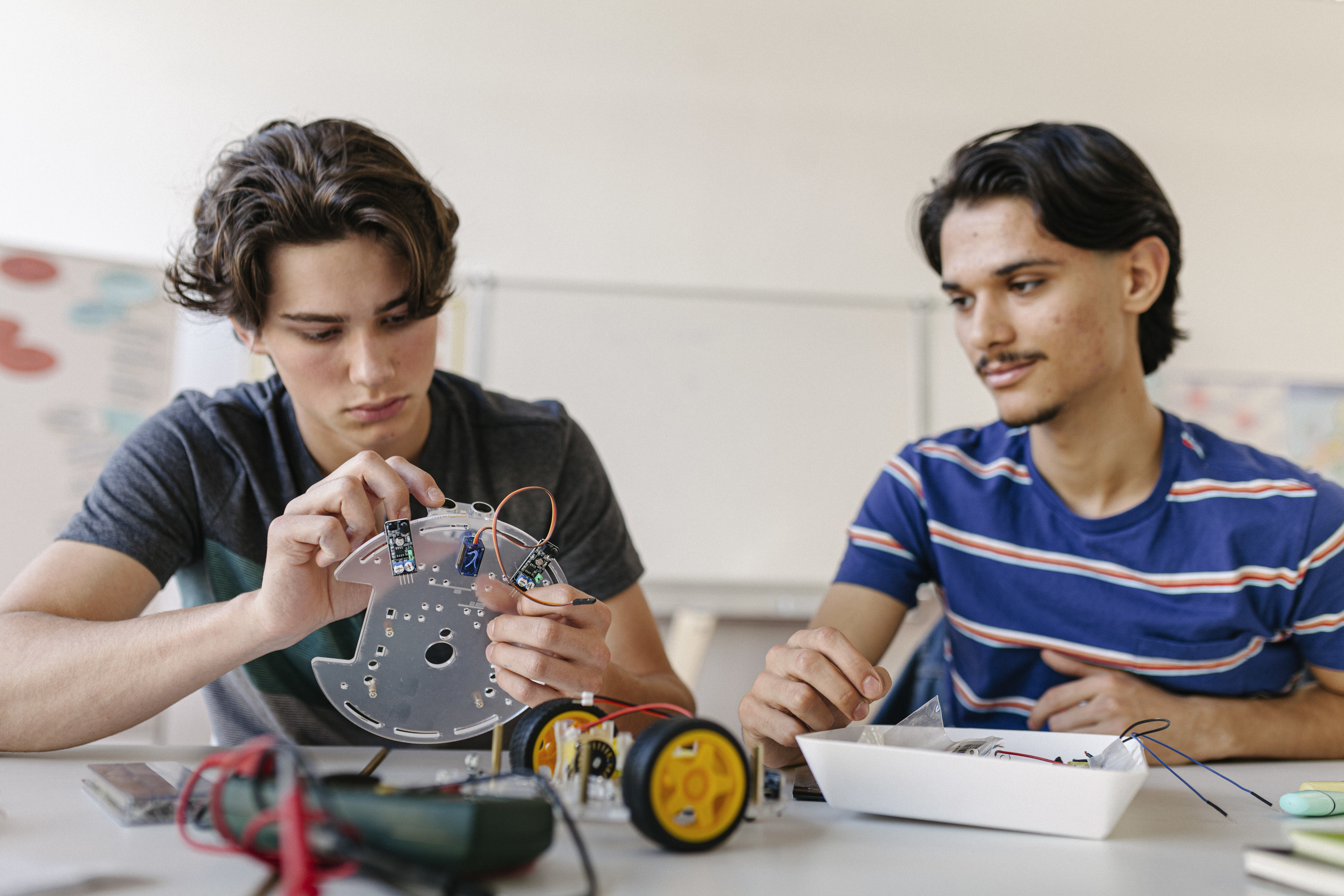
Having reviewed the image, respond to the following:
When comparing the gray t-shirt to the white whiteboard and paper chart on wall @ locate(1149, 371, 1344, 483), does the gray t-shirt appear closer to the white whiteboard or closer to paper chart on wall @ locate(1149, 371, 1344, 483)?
the white whiteboard

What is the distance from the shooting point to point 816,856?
66 centimetres

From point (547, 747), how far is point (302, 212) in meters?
0.77

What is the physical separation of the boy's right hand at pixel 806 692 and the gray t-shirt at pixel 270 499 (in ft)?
1.41

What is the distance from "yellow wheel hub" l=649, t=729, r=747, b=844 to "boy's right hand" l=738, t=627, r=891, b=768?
27 cm

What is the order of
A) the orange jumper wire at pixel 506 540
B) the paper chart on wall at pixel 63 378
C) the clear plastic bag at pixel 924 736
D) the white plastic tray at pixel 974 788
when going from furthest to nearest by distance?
the paper chart on wall at pixel 63 378 < the orange jumper wire at pixel 506 540 < the clear plastic bag at pixel 924 736 < the white plastic tray at pixel 974 788

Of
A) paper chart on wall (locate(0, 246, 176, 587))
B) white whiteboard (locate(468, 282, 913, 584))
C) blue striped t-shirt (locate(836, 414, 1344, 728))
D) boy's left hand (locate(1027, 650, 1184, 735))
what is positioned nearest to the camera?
boy's left hand (locate(1027, 650, 1184, 735))

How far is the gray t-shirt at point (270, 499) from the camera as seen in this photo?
122 centimetres

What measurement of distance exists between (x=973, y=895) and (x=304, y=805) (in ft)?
1.32

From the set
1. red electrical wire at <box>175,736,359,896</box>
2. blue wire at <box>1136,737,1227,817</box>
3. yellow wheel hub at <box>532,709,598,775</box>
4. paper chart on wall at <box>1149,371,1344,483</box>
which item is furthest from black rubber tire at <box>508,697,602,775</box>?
paper chart on wall at <box>1149,371,1344,483</box>

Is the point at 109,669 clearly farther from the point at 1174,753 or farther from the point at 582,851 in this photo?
Result: the point at 1174,753

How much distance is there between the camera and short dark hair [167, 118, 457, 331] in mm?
1174

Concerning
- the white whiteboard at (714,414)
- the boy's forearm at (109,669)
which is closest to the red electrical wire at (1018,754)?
the boy's forearm at (109,669)

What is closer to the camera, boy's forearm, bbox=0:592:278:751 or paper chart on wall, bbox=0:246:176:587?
boy's forearm, bbox=0:592:278:751

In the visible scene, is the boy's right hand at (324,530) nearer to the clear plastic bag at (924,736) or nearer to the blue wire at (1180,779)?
the clear plastic bag at (924,736)
